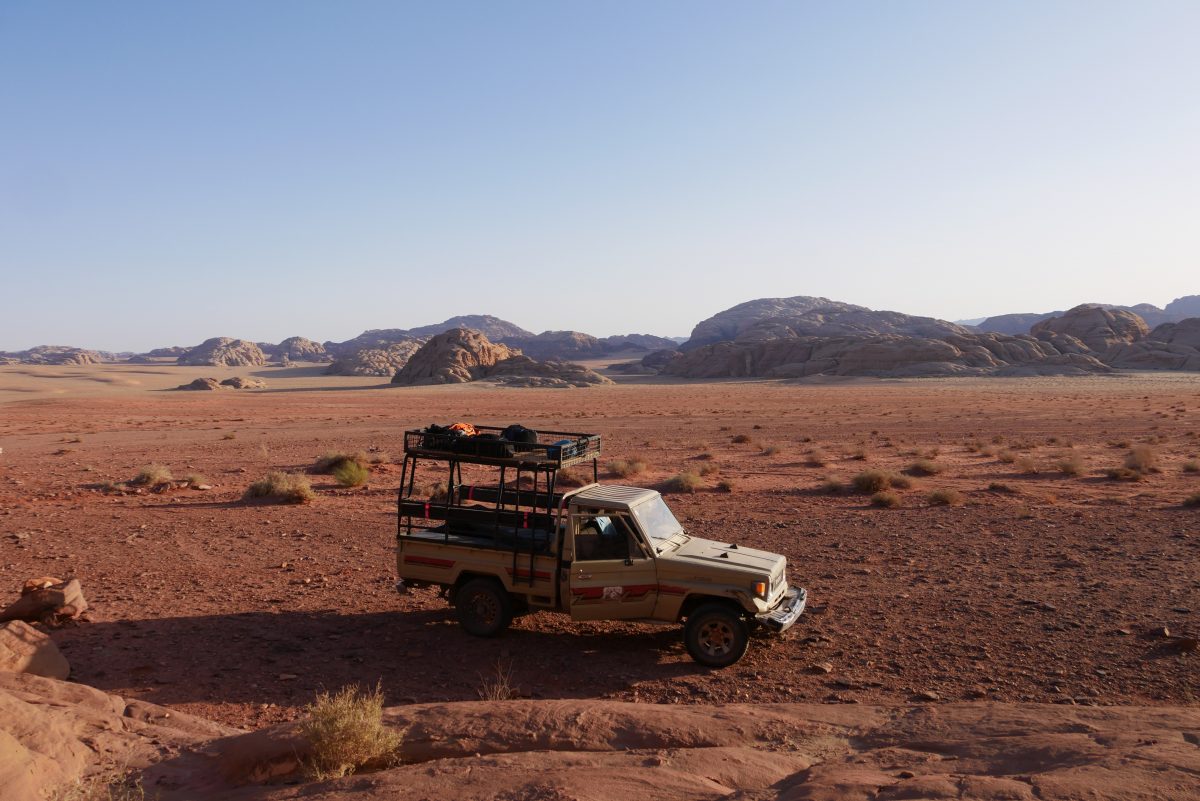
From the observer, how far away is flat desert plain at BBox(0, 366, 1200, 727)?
8328 millimetres

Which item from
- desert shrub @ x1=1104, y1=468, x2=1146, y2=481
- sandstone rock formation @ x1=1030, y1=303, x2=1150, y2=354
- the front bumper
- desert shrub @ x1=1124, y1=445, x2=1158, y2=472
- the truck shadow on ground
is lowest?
the truck shadow on ground

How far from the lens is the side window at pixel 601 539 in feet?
28.8

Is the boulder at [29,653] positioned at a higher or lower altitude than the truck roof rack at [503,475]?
lower

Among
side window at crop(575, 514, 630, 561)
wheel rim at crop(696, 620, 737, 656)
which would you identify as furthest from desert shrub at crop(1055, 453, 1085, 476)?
side window at crop(575, 514, 630, 561)

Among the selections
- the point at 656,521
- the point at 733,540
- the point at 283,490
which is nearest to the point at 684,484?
the point at 733,540

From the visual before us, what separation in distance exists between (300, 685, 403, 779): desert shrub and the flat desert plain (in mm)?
1818

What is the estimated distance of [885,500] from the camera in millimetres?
17594

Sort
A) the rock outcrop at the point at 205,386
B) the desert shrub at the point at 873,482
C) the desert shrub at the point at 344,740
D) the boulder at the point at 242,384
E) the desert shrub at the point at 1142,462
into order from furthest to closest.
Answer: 1. the boulder at the point at 242,384
2. the rock outcrop at the point at 205,386
3. the desert shrub at the point at 1142,462
4. the desert shrub at the point at 873,482
5. the desert shrub at the point at 344,740

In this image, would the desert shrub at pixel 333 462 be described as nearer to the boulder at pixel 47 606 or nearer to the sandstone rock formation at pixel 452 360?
the boulder at pixel 47 606

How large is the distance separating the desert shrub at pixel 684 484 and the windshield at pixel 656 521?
10242mm

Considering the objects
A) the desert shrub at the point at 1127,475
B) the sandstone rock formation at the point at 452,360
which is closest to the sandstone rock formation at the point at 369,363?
the sandstone rock formation at the point at 452,360

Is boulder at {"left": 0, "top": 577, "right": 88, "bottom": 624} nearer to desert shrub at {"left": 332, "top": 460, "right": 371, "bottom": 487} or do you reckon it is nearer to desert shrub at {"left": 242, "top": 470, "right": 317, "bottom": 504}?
desert shrub at {"left": 242, "top": 470, "right": 317, "bottom": 504}

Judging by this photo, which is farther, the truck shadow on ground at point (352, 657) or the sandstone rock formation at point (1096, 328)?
the sandstone rock formation at point (1096, 328)

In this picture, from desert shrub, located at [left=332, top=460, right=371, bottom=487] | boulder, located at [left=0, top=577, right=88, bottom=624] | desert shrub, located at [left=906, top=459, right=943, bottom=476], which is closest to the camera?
boulder, located at [left=0, top=577, right=88, bottom=624]
